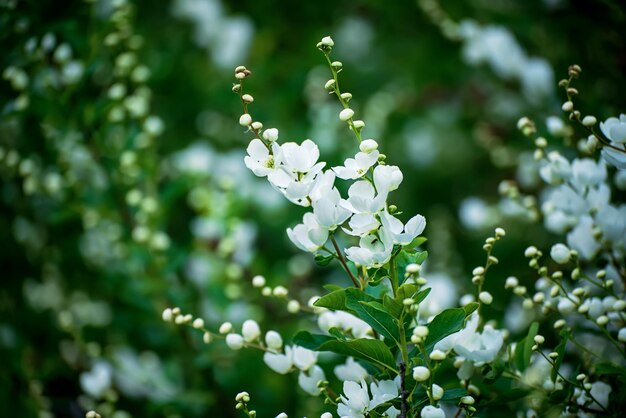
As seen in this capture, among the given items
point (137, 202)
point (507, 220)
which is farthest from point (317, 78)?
point (137, 202)

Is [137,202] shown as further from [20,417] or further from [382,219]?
[382,219]

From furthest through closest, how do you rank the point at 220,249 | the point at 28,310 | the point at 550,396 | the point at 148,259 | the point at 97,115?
the point at 28,310
the point at 220,249
the point at 148,259
the point at 97,115
the point at 550,396

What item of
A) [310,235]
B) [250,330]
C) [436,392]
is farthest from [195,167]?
[436,392]

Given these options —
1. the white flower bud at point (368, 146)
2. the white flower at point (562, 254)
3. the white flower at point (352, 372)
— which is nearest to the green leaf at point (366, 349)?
the white flower at point (352, 372)

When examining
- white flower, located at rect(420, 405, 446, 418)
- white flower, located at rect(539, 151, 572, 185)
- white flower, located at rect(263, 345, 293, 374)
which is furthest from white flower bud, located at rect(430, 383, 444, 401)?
white flower, located at rect(539, 151, 572, 185)

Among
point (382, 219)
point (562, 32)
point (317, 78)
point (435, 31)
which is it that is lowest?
point (382, 219)

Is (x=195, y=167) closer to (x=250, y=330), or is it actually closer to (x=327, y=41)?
(x=250, y=330)

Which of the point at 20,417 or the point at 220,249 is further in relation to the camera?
the point at 220,249
